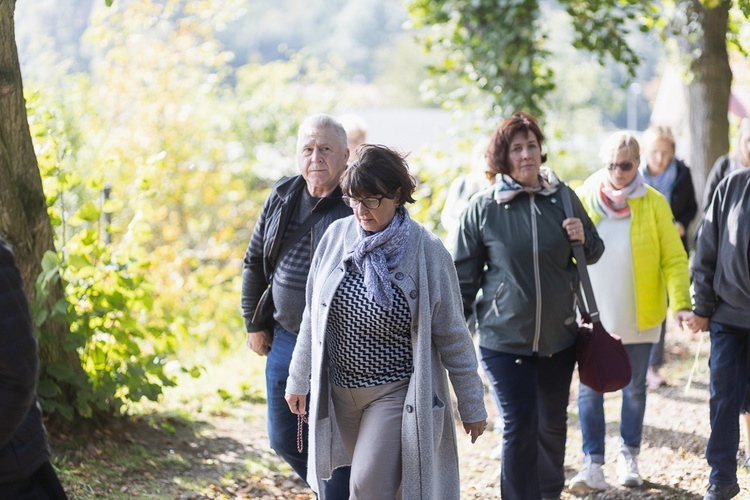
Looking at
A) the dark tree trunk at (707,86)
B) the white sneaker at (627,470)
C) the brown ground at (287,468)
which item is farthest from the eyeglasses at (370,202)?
the dark tree trunk at (707,86)

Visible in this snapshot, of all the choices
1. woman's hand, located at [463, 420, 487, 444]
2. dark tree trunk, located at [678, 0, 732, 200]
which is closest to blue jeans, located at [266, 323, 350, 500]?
woman's hand, located at [463, 420, 487, 444]

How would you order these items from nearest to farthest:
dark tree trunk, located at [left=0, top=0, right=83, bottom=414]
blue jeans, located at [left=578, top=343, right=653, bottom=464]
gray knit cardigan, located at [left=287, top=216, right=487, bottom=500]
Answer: gray knit cardigan, located at [left=287, top=216, right=487, bottom=500]
dark tree trunk, located at [left=0, top=0, right=83, bottom=414]
blue jeans, located at [left=578, top=343, right=653, bottom=464]

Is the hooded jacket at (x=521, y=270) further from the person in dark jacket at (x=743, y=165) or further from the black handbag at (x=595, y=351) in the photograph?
the person in dark jacket at (x=743, y=165)

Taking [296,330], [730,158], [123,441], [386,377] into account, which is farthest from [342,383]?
[730,158]

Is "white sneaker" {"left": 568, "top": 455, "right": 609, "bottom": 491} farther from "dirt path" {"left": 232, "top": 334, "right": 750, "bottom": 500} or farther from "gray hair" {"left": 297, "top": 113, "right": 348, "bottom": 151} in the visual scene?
"gray hair" {"left": 297, "top": 113, "right": 348, "bottom": 151}

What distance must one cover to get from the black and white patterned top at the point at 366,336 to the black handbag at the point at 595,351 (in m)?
1.33

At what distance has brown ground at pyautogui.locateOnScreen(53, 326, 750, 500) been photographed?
5.75 metres

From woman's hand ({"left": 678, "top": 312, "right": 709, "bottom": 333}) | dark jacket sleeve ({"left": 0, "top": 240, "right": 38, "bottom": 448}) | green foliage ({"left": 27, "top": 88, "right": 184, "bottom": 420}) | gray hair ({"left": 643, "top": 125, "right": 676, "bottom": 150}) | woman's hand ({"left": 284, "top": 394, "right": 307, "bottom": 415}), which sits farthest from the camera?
gray hair ({"left": 643, "top": 125, "right": 676, "bottom": 150})

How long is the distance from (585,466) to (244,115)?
17047 millimetres

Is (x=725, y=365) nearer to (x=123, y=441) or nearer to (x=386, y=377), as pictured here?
(x=386, y=377)

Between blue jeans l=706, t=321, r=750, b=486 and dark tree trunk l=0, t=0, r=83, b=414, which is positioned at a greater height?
dark tree trunk l=0, t=0, r=83, b=414

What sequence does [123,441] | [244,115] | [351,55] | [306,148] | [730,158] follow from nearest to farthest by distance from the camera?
[306,148] → [123,441] → [730,158] → [244,115] → [351,55]

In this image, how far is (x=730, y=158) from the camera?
7.36 metres

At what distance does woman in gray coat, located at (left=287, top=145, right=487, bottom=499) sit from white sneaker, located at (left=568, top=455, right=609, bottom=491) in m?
1.92
